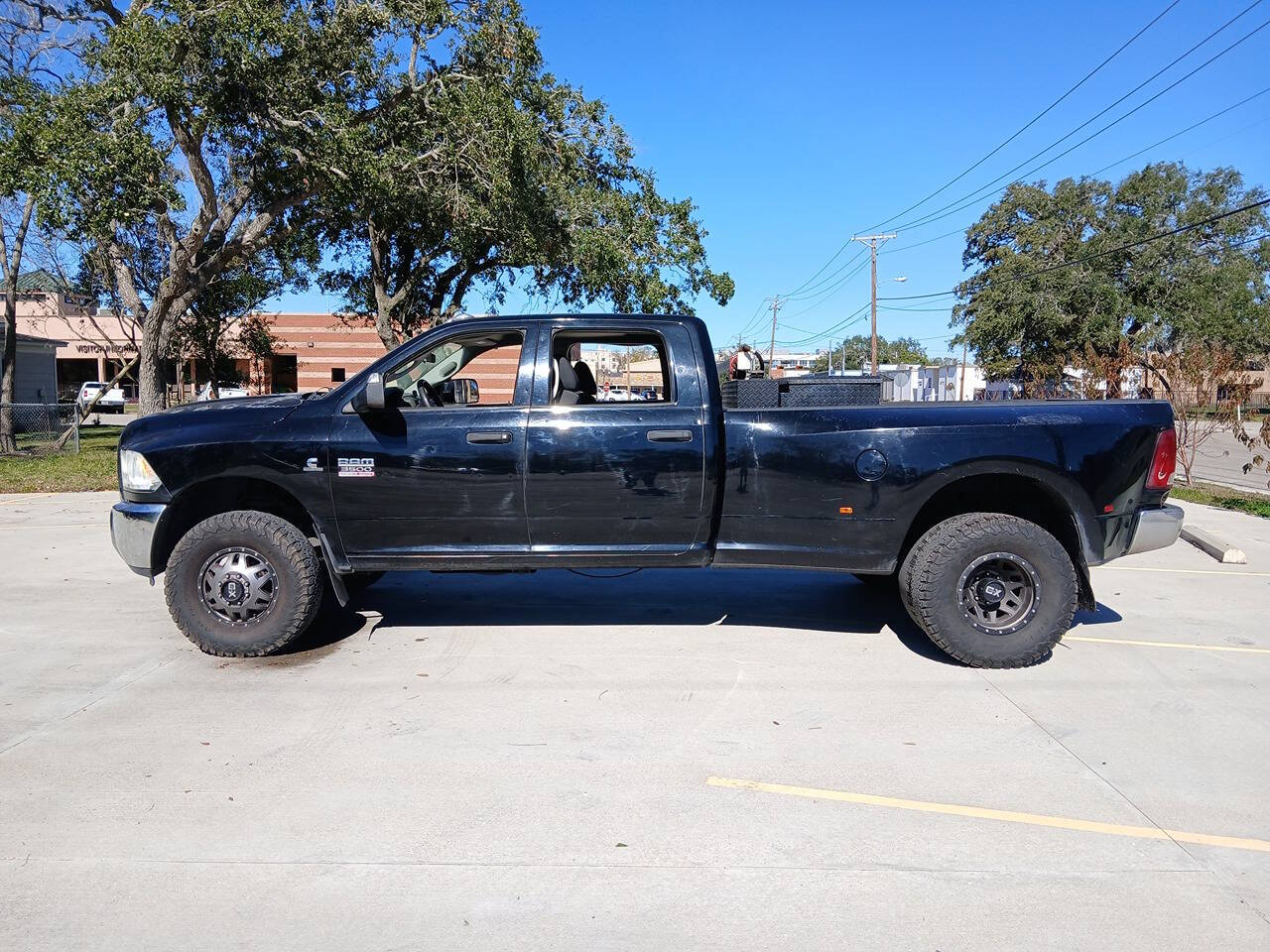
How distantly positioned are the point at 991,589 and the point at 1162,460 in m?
1.28

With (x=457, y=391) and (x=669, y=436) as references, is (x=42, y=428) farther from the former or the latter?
(x=669, y=436)

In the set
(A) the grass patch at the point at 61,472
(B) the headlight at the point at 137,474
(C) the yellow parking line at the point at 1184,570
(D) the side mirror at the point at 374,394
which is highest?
(D) the side mirror at the point at 374,394

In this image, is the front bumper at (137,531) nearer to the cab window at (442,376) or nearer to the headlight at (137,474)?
the headlight at (137,474)

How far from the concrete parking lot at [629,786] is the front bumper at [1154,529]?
0.80 meters

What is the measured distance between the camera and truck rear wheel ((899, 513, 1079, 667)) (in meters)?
5.57

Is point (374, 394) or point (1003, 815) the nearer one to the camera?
point (1003, 815)

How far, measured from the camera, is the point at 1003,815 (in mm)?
3832

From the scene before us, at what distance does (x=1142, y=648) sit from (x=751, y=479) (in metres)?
2.97

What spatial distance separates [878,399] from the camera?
618cm

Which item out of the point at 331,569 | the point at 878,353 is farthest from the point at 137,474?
the point at 878,353

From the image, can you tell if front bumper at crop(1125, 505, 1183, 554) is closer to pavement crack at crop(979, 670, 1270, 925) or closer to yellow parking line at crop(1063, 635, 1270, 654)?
yellow parking line at crop(1063, 635, 1270, 654)

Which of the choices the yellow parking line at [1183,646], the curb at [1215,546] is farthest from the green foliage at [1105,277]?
the yellow parking line at [1183,646]

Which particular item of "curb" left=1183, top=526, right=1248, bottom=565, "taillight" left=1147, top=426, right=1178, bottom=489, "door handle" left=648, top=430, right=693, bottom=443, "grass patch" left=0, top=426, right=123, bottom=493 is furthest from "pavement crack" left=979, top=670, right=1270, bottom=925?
"grass patch" left=0, top=426, right=123, bottom=493

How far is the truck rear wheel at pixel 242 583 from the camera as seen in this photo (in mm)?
5695
